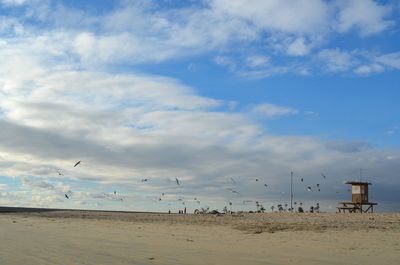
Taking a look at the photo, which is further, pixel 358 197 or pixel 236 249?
pixel 358 197

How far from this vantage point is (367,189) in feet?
148

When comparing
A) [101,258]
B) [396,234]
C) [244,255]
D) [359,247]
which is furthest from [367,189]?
[101,258]

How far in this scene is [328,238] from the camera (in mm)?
18547

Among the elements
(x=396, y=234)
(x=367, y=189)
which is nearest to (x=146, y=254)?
(x=396, y=234)

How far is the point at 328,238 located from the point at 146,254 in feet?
25.6

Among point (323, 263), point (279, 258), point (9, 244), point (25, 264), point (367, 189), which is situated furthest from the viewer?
point (367, 189)

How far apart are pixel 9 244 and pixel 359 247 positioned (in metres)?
11.1

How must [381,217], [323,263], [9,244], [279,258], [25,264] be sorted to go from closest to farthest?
1. [25,264]
2. [323,263]
3. [279,258]
4. [9,244]
5. [381,217]

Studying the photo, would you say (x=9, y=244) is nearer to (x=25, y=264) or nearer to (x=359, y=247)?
(x=25, y=264)

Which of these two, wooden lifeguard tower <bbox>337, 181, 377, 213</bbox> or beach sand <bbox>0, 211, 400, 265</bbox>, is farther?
wooden lifeguard tower <bbox>337, 181, 377, 213</bbox>

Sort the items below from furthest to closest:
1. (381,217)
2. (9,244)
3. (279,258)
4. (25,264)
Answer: (381,217), (9,244), (279,258), (25,264)

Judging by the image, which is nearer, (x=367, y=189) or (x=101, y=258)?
(x=101, y=258)

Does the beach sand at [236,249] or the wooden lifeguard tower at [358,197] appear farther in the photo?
the wooden lifeguard tower at [358,197]

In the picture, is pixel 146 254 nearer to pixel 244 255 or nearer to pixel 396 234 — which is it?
pixel 244 255
